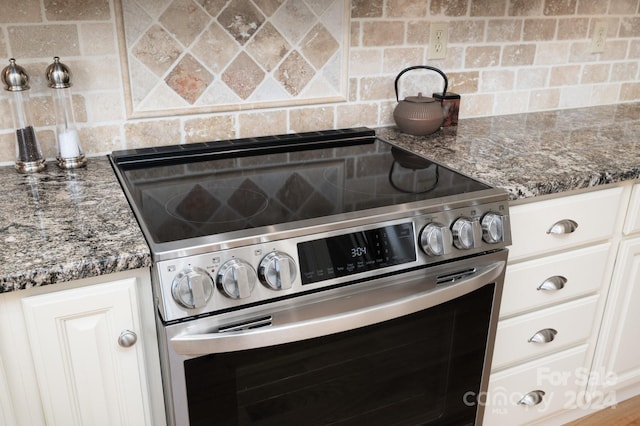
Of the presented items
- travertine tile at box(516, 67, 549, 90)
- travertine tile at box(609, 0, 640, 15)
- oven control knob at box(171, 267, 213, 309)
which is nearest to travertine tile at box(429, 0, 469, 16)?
travertine tile at box(516, 67, 549, 90)

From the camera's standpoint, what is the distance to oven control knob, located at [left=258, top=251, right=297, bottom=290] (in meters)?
1.08

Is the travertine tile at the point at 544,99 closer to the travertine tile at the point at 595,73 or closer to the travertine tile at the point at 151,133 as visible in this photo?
the travertine tile at the point at 595,73

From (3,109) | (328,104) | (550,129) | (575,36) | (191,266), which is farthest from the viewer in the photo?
(575,36)

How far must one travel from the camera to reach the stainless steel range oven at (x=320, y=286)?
3.52ft

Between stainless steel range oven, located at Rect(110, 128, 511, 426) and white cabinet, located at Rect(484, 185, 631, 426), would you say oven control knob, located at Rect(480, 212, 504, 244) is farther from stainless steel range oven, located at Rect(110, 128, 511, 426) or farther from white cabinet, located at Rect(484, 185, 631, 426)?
white cabinet, located at Rect(484, 185, 631, 426)

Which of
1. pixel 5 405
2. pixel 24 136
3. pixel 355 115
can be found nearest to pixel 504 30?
pixel 355 115

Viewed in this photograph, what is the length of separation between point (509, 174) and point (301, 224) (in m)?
0.64

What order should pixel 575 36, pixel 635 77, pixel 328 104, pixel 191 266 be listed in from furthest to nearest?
pixel 635 77, pixel 575 36, pixel 328 104, pixel 191 266

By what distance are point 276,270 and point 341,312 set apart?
188 mm

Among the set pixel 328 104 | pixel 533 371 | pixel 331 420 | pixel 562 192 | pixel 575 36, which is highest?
pixel 575 36

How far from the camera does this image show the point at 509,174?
1481 mm

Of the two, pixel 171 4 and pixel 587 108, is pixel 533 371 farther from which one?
pixel 171 4

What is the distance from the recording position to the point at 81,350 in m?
1.08

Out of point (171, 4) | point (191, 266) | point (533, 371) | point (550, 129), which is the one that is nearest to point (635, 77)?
point (550, 129)
